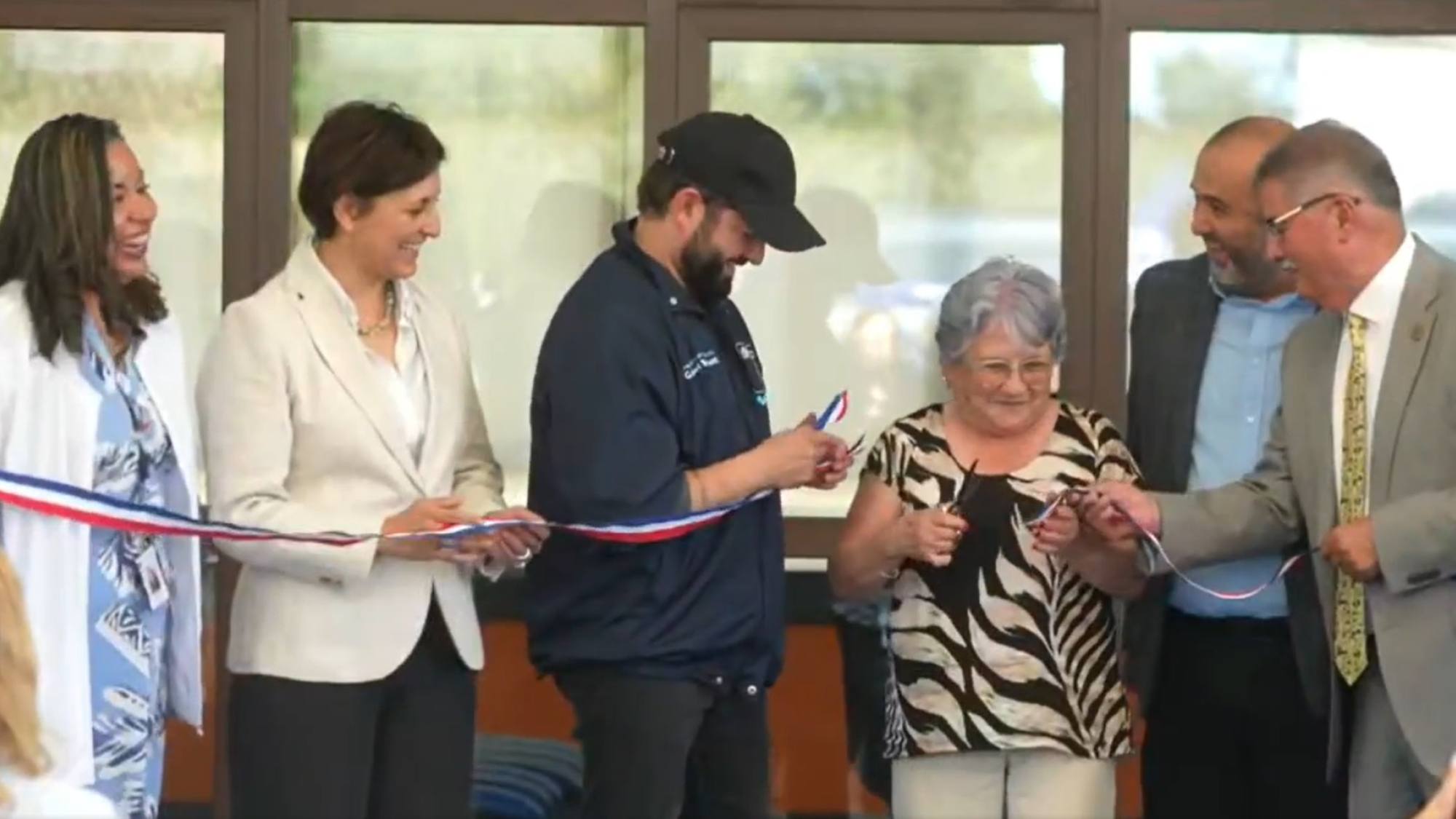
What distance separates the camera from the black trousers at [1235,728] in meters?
4.46

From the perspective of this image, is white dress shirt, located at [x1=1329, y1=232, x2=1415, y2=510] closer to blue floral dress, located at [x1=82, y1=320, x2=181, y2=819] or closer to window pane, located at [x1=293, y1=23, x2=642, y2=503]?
window pane, located at [x1=293, y1=23, x2=642, y2=503]

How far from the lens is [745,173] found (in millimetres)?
4035

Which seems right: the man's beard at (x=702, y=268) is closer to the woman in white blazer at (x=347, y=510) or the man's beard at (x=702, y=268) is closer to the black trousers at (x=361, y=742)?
the woman in white blazer at (x=347, y=510)

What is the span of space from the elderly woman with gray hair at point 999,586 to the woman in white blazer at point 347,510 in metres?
0.81

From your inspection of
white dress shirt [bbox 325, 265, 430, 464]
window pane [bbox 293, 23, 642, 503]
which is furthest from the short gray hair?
window pane [bbox 293, 23, 642, 503]

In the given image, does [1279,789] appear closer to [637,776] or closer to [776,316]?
[637,776]

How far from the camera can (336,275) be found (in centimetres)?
407

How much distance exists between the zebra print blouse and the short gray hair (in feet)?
0.70

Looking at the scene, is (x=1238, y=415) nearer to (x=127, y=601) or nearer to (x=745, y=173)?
(x=745, y=173)

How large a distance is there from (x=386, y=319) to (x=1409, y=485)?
1874mm

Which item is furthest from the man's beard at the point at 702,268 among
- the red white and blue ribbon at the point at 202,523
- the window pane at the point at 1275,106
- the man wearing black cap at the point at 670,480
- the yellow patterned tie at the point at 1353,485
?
the window pane at the point at 1275,106

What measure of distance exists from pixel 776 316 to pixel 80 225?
6.91 ft

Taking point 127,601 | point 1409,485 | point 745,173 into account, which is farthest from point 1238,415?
point 127,601

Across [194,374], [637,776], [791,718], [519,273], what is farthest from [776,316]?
[637,776]
